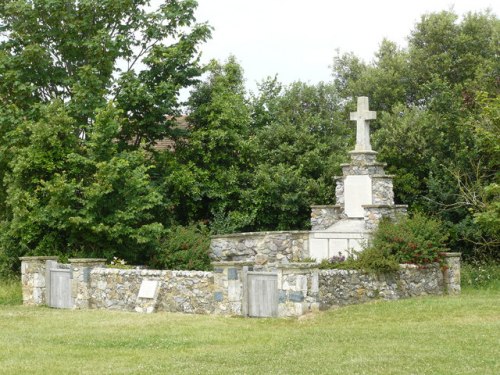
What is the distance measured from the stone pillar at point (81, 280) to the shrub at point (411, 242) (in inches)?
285

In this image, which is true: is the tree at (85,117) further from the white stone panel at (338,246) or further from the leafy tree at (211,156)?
the white stone panel at (338,246)

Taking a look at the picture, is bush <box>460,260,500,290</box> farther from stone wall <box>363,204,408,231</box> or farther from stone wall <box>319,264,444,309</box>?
stone wall <box>363,204,408,231</box>

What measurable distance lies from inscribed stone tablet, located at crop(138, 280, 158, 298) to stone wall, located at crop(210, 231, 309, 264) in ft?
22.7

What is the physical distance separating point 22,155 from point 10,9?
567 centimetres

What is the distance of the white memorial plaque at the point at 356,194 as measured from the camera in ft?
85.4

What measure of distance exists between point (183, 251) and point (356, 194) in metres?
5.65

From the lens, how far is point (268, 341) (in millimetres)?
15641

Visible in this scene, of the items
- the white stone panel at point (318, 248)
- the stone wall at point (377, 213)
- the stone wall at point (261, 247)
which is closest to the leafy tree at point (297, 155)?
the stone wall at point (261, 247)

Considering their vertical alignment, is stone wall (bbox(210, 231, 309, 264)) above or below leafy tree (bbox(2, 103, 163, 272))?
below

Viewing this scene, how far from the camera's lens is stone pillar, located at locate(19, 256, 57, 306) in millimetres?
22906

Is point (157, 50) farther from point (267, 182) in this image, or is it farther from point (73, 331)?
point (73, 331)

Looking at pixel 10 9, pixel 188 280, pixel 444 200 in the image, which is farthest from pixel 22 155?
pixel 444 200

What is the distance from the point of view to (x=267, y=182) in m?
29.0

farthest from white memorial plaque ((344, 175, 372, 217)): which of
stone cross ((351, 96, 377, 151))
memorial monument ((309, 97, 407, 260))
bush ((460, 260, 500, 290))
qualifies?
bush ((460, 260, 500, 290))
